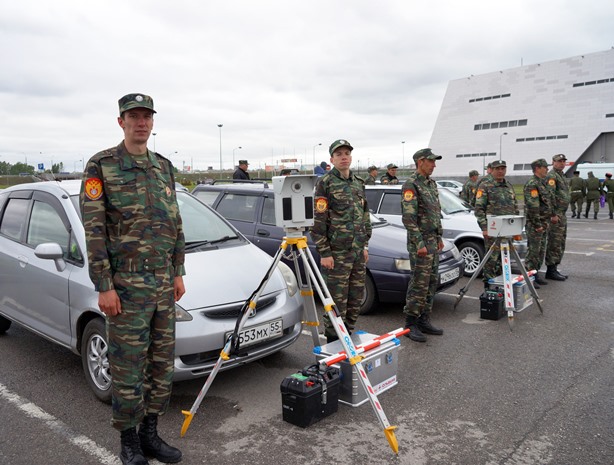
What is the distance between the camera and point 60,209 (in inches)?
172

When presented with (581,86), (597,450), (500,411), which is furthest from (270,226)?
(581,86)

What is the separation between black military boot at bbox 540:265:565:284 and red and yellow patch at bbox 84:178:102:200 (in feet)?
25.5

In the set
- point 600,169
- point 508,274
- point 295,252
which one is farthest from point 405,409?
point 600,169

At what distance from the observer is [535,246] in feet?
26.8

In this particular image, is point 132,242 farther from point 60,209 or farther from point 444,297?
point 444,297

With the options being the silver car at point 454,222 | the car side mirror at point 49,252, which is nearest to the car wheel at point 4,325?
the car side mirror at point 49,252

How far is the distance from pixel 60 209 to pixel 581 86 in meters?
64.4

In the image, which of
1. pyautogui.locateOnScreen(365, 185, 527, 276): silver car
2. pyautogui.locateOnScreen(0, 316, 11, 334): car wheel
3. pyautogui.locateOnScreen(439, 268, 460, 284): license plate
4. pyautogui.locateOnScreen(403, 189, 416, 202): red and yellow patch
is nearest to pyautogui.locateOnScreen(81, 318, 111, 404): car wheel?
pyautogui.locateOnScreen(0, 316, 11, 334): car wheel

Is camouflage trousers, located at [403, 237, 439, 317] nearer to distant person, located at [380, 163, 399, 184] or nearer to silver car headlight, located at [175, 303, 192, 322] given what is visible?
silver car headlight, located at [175, 303, 192, 322]

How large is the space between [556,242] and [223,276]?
21.6ft

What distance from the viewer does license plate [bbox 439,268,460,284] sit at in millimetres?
6492

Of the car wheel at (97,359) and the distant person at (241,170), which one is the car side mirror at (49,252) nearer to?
the car wheel at (97,359)

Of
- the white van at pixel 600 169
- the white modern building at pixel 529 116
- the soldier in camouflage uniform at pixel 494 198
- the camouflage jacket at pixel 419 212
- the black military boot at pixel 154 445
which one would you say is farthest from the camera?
the white modern building at pixel 529 116

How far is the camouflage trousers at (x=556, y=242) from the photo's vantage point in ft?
27.9
